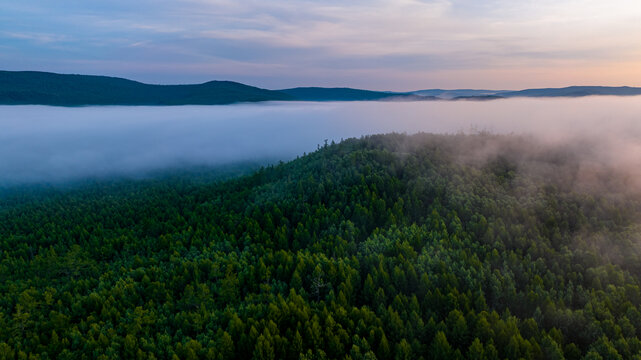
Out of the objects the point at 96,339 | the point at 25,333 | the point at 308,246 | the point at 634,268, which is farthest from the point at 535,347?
the point at 25,333

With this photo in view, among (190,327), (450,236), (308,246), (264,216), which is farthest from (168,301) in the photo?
(450,236)

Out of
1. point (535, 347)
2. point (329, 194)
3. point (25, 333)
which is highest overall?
point (329, 194)

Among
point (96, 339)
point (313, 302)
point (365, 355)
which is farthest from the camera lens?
point (313, 302)

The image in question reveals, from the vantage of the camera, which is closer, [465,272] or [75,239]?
[465,272]

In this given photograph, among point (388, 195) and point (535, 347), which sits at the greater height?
point (388, 195)

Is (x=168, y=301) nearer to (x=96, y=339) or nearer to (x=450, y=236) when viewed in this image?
(x=96, y=339)

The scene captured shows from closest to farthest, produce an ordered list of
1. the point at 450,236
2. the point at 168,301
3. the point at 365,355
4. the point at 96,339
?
the point at 365,355 → the point at 96,339 → the point at 168,301 → the point at 450,236
